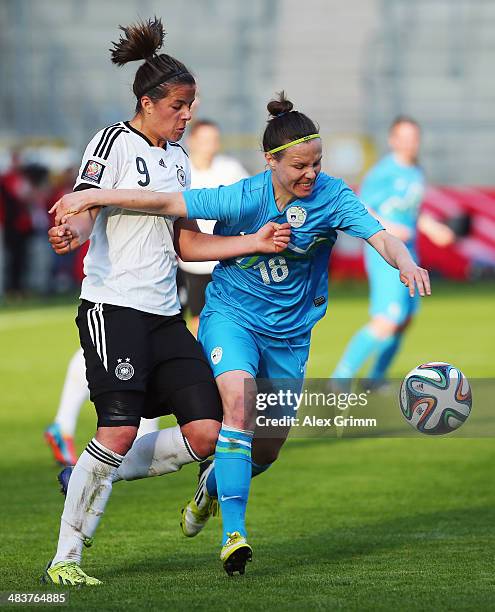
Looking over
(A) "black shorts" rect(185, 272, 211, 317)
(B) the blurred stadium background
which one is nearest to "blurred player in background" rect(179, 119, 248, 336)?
(A) "black shorts" rect(185, 272, 211, 317)

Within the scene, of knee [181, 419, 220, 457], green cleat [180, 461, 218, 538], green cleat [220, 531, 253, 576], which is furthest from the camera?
green cleat [180, 461, 218, 538]

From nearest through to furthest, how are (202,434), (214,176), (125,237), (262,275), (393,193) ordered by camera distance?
(125,237)
(202,434)
(262,275)
(214,176)
(393,193)

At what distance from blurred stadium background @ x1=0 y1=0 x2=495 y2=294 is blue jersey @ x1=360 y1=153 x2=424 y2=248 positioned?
628 inches

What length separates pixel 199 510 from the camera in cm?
612

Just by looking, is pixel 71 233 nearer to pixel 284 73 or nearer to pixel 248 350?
pixel 248 350

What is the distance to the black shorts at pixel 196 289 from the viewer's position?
941 cm

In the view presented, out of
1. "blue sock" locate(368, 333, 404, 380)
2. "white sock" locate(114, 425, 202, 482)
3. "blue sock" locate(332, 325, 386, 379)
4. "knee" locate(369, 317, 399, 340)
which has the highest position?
"white sock" locate(114, 425, 202, 482)

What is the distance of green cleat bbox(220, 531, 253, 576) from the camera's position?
526 cm

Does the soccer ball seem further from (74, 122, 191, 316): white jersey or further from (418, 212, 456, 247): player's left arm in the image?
(418, 212, 456, 247): player's left arm

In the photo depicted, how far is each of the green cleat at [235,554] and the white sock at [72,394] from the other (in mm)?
3216

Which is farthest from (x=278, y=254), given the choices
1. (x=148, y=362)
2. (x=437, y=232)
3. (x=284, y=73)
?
(x=284, y=73)

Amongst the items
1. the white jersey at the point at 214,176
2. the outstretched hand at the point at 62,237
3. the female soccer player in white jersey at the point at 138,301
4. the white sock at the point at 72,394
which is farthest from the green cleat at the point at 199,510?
the white jersey at the point at 214,176

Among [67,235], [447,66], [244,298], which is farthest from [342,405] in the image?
[447,66]

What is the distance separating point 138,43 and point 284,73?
24700mm
